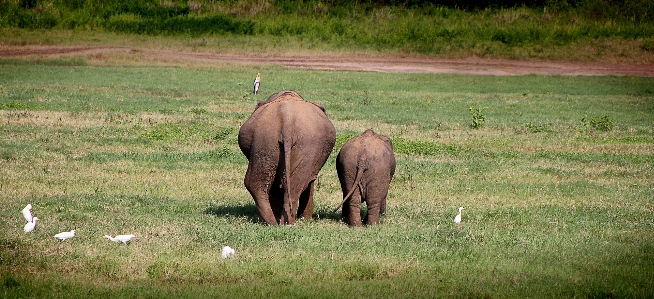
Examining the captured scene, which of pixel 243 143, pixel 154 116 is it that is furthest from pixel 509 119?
pixel 243 143

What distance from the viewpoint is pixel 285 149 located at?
11.1 m

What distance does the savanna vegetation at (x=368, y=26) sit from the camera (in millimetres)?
41906

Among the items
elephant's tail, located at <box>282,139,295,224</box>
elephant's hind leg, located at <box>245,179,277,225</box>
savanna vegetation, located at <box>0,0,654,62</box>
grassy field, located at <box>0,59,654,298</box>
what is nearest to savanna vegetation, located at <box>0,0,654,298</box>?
grassy field, located at <box>0,59,654,298</box>

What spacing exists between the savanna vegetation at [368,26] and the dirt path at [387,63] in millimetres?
1100

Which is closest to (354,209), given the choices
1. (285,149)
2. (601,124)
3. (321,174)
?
(285,149)

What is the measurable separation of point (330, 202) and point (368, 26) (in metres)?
31.3

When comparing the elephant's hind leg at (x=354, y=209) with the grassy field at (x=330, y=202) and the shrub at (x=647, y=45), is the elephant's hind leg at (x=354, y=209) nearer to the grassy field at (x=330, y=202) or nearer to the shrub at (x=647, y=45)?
the grassy field at (x=330, y=202)

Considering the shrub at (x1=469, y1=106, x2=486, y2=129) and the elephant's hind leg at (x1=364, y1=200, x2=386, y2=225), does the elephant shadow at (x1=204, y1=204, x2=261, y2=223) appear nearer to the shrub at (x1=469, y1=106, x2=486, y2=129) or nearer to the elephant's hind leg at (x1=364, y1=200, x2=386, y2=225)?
the elephant's hind leg at (x1=364, y1=200, x2=386, y2=225)

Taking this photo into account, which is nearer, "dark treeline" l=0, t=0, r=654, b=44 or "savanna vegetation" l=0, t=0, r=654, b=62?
"savanna vegetation" l=0, t=0, r=654, b=62

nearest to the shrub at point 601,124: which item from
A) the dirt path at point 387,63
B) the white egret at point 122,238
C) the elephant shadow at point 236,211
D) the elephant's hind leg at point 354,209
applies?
the elephant shadow at point 236,211

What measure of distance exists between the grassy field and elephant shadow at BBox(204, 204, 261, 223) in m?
0.04

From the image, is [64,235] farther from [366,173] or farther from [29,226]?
[366,173]

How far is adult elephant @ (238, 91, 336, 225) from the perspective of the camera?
11.3 meters

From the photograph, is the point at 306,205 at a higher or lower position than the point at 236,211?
higher
